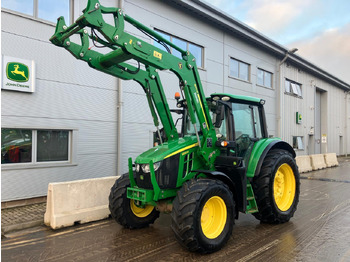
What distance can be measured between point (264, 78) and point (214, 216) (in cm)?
1351

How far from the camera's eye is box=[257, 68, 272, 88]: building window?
16.0 metres

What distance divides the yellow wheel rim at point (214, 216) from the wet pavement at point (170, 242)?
31cm

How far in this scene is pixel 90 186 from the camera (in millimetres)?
6156

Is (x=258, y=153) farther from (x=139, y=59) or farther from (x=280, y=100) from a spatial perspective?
(x=280, y=100)

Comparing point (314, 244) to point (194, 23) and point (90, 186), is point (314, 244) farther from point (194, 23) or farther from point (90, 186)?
point (194, 23)

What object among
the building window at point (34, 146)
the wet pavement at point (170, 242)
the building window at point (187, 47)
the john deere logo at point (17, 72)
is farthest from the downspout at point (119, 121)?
the wet pavement at point (170, 242)

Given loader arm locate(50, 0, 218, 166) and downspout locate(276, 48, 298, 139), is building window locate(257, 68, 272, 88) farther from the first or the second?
loader arm locate(50, 0, 218, 166)

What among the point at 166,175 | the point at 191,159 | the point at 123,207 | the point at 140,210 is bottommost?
the point at 140,210

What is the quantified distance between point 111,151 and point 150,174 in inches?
191

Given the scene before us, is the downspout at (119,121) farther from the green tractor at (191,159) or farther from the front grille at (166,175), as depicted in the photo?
the front grille at (166,175)

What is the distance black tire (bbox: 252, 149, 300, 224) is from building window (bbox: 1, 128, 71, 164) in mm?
5368

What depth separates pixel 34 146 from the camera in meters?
7.47

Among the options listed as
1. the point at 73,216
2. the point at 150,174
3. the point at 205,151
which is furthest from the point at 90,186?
the point at 205,151

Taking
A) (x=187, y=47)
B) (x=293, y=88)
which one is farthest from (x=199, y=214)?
(x=293, y=88)
